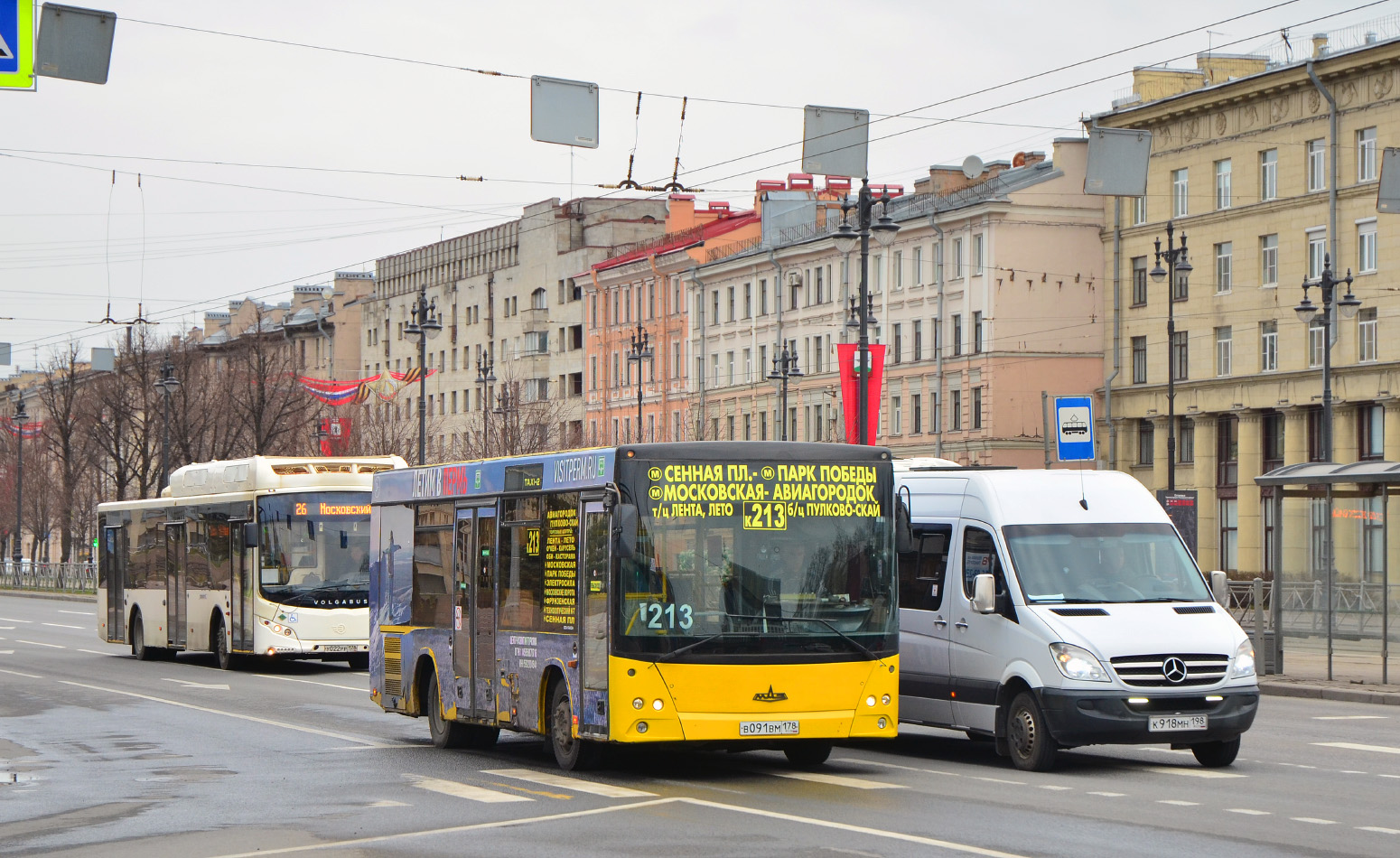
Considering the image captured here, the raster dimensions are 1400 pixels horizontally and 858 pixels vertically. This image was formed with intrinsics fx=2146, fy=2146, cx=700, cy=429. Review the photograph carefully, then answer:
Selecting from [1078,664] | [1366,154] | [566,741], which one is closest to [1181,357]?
[1366,154]

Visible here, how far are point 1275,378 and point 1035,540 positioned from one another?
4990 centimetres

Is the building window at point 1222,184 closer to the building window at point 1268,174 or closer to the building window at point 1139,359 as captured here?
the building window at point 1268,174

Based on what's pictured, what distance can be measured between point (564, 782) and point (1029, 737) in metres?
3.58

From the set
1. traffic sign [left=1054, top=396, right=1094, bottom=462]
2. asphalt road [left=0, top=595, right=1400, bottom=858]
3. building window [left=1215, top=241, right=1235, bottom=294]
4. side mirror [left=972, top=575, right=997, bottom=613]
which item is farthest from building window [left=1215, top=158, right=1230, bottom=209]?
side mirror [left=972, top=575, right=997, bottom=613]

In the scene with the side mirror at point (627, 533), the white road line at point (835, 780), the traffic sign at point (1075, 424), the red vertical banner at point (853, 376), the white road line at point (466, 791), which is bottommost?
the white road line at point (466, 791)

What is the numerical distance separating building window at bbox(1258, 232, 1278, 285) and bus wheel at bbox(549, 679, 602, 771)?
5253cm

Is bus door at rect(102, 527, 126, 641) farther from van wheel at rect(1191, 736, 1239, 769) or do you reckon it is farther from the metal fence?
the metal fence

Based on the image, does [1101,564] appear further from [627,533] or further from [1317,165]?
[1317,165]

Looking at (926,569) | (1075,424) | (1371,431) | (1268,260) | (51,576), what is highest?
(1268,260)

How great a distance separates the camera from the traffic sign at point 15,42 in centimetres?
1672

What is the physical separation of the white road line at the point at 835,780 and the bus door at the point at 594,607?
63.2 inches

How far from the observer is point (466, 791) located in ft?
50.0

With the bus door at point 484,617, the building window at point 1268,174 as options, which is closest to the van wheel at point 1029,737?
the bus door at point 484,617

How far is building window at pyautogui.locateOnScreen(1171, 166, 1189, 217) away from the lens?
6938 cm
